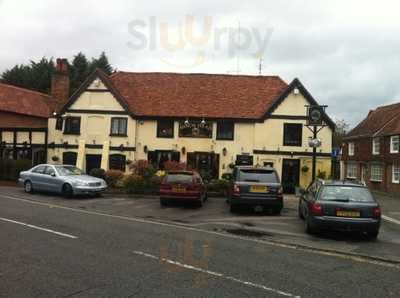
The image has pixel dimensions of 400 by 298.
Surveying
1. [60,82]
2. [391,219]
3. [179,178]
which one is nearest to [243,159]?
[179,178]

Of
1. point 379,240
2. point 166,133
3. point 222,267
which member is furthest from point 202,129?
point 222,267

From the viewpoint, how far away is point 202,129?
107 ft

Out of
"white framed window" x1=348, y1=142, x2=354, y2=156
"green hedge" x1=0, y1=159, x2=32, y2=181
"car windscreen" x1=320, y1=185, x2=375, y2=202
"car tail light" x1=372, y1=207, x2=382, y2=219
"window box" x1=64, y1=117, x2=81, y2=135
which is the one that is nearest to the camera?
"car tail light" x1=372, y1=207, x2=382, y2=219

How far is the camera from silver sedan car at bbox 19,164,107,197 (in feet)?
70.6

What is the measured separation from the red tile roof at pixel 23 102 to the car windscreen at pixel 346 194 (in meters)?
31.3

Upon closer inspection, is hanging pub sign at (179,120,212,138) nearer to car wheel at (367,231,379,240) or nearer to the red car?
the red car

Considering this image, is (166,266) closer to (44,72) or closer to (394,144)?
(394,144)

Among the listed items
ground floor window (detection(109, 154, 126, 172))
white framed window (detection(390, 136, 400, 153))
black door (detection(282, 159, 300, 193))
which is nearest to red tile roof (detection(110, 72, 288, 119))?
ground floor window (detection(109, 154, 126, 172))

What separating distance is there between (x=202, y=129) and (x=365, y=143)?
62.6 ft

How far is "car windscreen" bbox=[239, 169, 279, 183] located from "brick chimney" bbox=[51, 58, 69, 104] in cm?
2212

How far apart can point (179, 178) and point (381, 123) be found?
29.2 metres

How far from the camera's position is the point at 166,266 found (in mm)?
7953

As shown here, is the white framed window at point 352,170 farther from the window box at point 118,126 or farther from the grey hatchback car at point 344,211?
the grey hatchback car at point 344,211

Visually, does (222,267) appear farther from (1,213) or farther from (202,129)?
(202,129)
